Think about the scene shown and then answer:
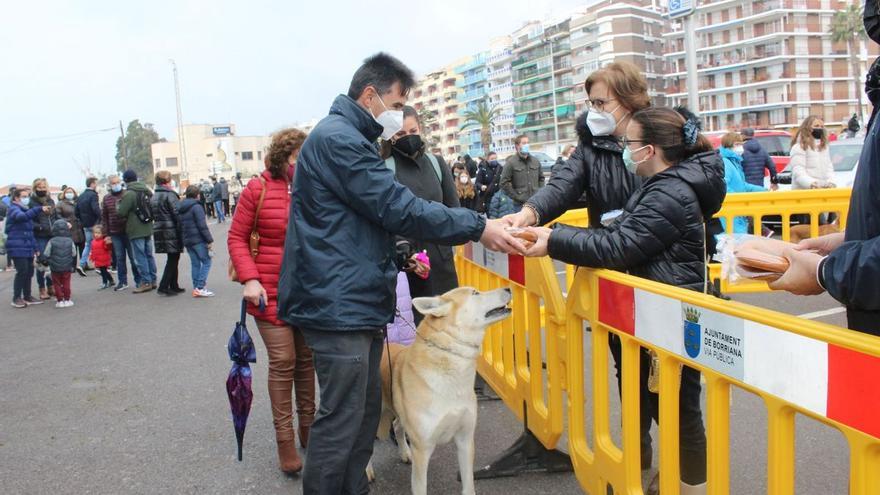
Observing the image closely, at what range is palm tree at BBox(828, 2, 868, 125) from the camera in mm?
84312

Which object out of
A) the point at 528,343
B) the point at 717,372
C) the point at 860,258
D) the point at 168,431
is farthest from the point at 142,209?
the point at 860,258

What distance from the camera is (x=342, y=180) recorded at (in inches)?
112

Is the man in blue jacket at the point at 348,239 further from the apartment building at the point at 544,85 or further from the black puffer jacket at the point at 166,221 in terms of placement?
the apartment building at the point at 544,85

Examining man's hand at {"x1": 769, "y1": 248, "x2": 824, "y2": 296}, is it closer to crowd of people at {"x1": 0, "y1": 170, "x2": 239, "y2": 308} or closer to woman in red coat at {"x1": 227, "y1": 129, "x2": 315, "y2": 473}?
woman in red coat at {"x1": 227, "y1": 129, "x2": 315, "y2": 473}

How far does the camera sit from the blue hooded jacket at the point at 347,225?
112 inches

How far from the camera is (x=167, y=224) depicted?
36.3ft

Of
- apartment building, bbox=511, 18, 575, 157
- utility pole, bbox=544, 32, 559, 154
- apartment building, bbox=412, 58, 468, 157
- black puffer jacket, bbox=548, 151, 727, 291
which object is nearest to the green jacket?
black puffer jacket, bbox=548, 151, 727, 291

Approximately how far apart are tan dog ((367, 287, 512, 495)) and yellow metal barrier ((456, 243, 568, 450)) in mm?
251

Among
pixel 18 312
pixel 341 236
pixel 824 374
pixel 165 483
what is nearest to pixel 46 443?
pixel 165 483

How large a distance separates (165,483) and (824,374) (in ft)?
11.8

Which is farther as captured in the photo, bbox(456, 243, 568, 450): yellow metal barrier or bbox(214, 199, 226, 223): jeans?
bbox(214, 199, 226, 223): jeans

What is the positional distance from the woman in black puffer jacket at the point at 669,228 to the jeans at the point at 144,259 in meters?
10.4

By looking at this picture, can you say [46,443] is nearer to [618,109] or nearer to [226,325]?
[226,325]

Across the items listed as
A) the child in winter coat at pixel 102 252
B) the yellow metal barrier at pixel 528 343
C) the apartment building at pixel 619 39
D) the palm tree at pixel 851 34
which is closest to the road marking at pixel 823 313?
the yellow metal barrier at pixel 528 343
